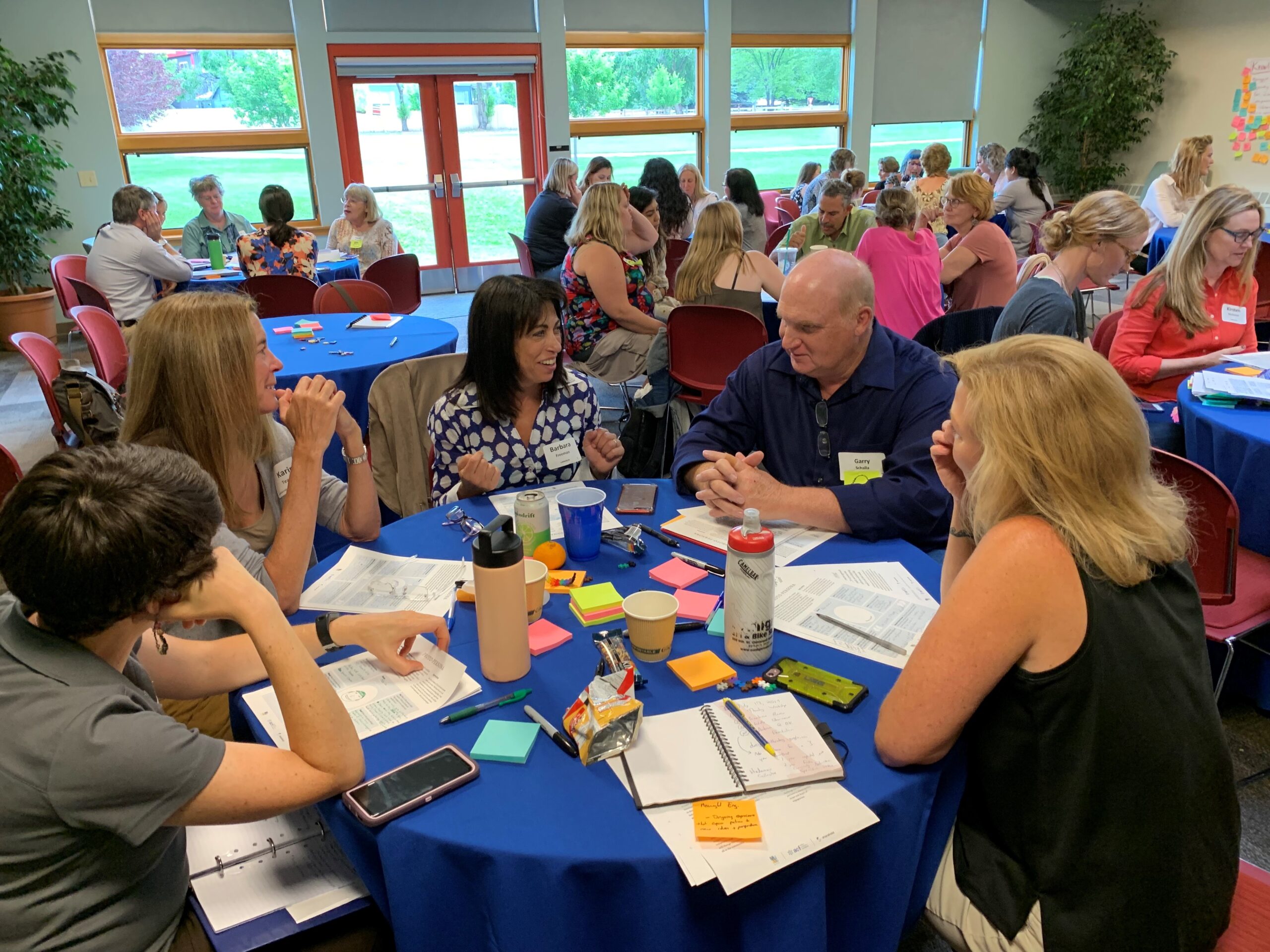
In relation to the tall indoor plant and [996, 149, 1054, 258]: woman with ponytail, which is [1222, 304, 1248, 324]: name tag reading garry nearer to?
[996, 149, 1054, 258]: woman with ponytail

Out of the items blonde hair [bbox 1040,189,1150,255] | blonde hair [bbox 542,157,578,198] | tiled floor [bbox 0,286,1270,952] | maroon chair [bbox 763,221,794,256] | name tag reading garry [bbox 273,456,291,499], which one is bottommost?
tiled floor [bbox 0,286,1270,952]

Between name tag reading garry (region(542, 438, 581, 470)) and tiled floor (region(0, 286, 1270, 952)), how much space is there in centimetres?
145

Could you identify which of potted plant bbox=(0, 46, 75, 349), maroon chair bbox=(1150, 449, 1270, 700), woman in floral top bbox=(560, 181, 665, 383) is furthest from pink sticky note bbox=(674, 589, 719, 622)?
potted plant bbox=(0, 46, 75, 349)

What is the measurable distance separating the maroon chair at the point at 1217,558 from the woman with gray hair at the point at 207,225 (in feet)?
23.1

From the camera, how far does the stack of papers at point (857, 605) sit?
1508mm

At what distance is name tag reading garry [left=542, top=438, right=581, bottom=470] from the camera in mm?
2393

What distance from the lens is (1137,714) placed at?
1127 mm

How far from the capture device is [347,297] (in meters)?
5.02

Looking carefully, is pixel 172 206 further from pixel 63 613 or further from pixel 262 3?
pixel 63 613

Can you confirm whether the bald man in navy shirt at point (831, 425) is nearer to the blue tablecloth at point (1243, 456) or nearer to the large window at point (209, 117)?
the blue tablecloth at point (1243, 456)

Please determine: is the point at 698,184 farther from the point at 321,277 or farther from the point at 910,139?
the point at 910,139

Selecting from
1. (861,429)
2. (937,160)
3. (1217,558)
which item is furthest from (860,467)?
(937,160)

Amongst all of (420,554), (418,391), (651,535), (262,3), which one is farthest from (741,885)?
(262,3)

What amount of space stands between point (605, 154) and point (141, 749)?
10386 millimetres
